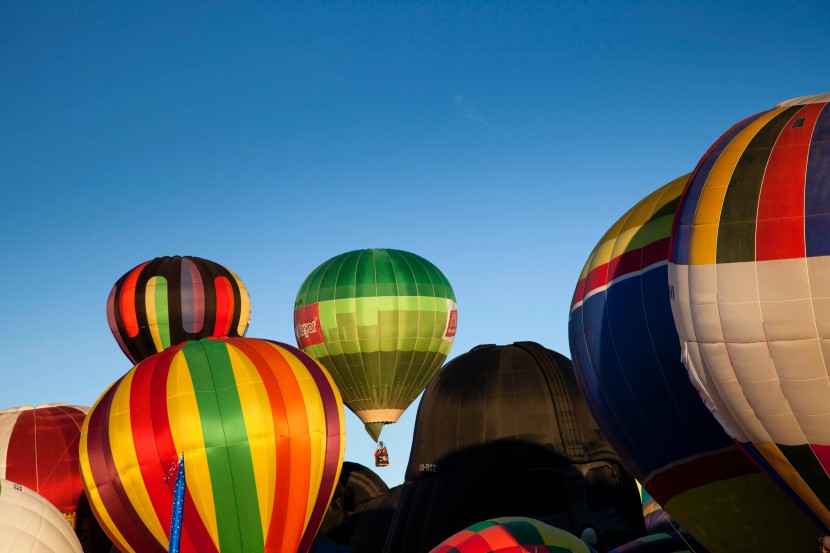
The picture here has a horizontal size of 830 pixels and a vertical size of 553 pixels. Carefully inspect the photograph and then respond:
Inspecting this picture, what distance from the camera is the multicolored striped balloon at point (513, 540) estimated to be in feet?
46.1

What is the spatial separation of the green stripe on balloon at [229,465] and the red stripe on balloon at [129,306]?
968 centimetres

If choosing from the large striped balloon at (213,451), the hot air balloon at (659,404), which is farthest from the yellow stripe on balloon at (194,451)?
the hot air balloon at (659,404)

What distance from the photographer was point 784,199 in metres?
11.2

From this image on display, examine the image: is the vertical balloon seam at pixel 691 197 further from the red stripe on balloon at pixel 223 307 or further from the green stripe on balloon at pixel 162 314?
the green stripe on balloon at pixel 162 314

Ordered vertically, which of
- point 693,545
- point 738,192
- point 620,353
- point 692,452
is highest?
point 738,192

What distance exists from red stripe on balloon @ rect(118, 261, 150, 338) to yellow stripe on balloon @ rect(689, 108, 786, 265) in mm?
17225

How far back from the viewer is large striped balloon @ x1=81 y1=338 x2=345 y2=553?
16.7 meters

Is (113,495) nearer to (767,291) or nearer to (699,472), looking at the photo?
(699,472)

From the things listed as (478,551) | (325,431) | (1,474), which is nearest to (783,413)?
(478,551)

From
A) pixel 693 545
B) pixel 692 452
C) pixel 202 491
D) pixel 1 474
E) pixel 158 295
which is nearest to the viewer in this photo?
pixel 692 452

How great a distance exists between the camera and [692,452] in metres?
13.5

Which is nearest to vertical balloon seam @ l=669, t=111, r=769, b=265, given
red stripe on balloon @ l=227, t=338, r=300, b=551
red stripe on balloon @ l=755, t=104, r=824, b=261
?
red stripe on balloon @ l=755, t=104, r=824, b=261

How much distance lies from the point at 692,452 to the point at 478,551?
273 centimetres

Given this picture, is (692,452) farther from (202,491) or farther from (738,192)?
(202,491)
